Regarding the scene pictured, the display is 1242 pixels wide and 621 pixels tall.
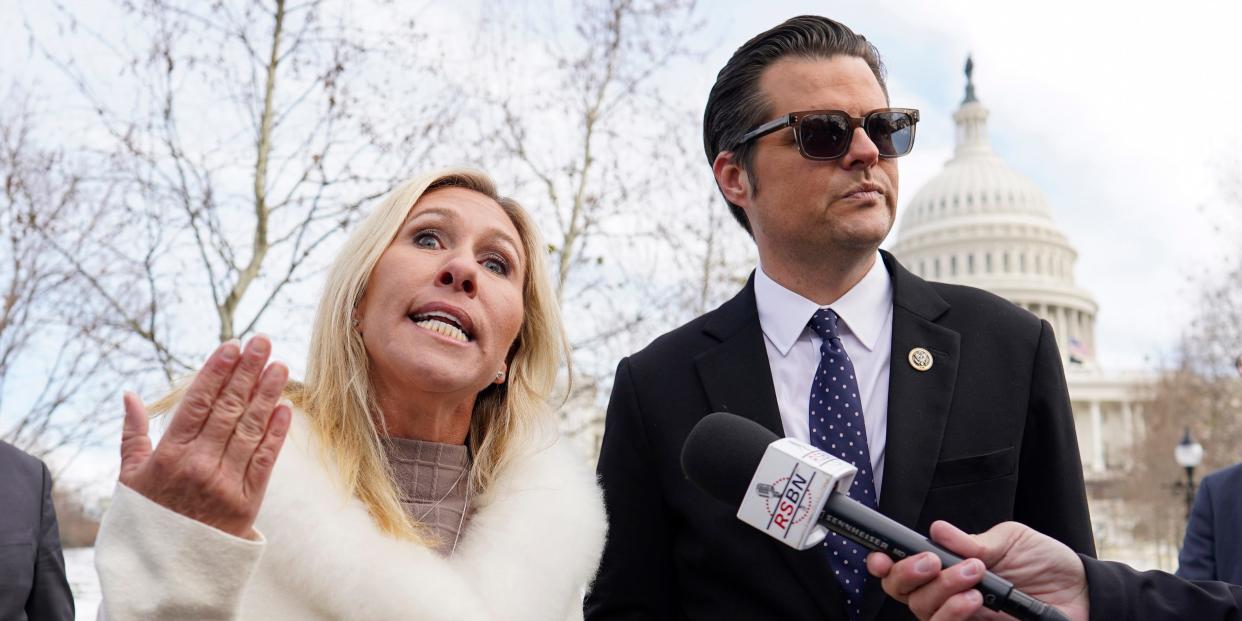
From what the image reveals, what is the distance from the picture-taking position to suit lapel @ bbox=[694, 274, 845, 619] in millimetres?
3104

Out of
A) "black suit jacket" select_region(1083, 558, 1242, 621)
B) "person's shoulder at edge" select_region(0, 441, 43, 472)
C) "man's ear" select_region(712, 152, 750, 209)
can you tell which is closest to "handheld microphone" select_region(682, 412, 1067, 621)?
"black suit jacket" select_region(1083, 558, 1242, 621)

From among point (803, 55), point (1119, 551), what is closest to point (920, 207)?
point (1119, 551)

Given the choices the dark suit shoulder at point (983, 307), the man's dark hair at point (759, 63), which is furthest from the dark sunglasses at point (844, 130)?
the dark suit shoulder at point (983, 307)

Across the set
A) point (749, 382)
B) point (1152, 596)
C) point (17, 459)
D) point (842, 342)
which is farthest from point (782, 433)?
point (17, 459)

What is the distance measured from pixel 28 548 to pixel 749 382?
2552 millimetres

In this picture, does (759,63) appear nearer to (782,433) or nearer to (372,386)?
(782,433)

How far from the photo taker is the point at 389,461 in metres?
3.48

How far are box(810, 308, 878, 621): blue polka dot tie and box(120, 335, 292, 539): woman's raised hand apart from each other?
150 cm

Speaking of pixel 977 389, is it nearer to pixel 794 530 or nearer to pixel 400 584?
pixel 794 530

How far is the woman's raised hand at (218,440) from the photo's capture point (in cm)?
231

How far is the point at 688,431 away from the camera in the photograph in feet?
11.5

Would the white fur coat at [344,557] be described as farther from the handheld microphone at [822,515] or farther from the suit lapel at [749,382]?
the handheld microphone at [822,515]

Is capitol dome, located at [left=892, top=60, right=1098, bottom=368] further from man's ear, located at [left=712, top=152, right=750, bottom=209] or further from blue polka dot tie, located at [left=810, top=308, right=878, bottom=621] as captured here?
blue polka dot tie, located at [left=810, top=308, right=878, bottom=621]

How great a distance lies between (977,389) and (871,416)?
31cm
